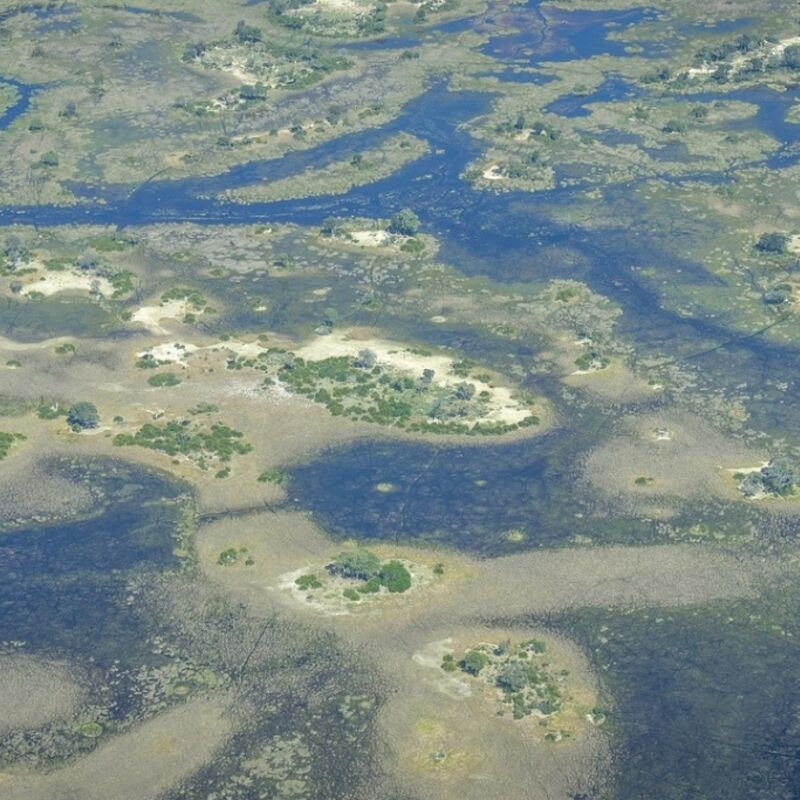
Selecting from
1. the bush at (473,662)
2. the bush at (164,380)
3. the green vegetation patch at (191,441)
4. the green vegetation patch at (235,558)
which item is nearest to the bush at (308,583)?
the green vegetation patch at (235,558)

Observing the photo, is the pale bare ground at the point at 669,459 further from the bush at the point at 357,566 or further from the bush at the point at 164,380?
the bush at the point at 164,380

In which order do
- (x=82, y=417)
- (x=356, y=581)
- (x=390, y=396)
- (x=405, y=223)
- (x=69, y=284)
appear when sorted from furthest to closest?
(x=405, y=223) < (x=69, y=284) < (x=390, y=396) < (x=82, y=417) < (x=356, y=581)

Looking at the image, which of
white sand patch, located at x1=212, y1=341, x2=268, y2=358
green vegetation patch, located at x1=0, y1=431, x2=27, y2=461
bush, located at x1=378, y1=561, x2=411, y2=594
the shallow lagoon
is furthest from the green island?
white sand patch, located at x1=212, y1=341, x2=268, y2=358

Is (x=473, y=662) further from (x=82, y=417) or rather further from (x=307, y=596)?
(x=82, y=417)

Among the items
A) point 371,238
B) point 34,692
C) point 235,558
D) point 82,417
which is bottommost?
point 371,238

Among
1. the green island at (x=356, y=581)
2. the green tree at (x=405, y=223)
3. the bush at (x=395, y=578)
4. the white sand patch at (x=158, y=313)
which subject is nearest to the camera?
the green island at (x=356, y=581)

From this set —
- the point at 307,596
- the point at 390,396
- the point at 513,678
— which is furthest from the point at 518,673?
the point at 390,396

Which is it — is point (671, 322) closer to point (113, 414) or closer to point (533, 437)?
point (533, 437)
